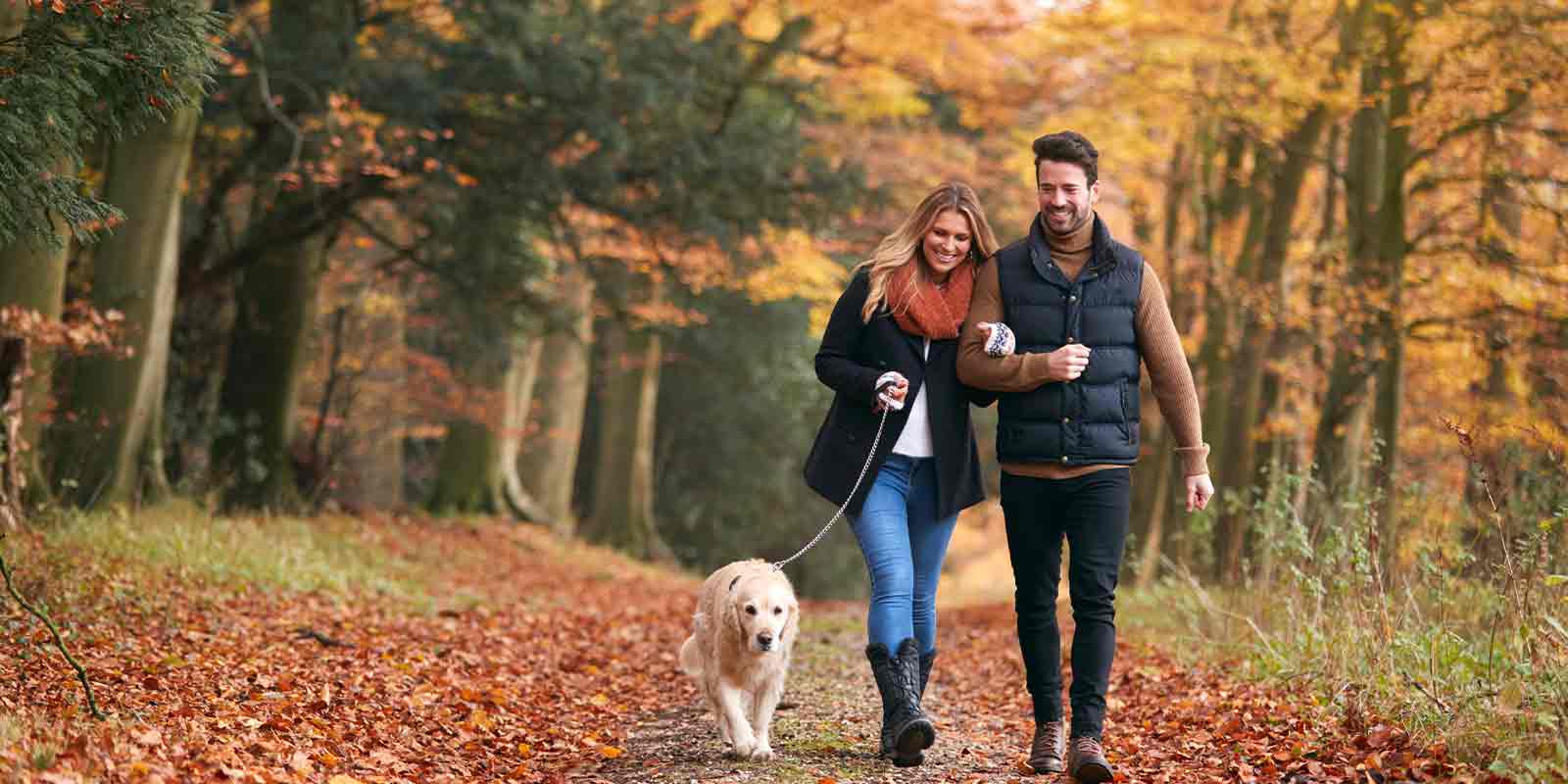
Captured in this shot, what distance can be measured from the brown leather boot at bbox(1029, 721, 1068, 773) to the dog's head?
3.28 feet

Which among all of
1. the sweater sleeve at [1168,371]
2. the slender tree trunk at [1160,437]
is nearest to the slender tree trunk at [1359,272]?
the slender tree trunk at [1160,437]

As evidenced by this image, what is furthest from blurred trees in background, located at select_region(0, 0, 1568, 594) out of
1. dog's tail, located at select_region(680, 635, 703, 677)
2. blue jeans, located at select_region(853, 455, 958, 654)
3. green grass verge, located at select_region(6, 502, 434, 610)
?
dog's tail, located at select_region(680, 635, 703, 677)

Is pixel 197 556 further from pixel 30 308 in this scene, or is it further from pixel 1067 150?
pixel 1067 150

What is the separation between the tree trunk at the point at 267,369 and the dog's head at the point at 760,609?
1095 centimetres

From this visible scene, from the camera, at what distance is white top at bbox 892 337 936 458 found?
219 inches

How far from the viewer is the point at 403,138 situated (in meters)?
13.8

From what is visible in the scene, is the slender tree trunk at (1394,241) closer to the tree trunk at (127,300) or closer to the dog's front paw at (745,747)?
the dog's front paw at (745,747)

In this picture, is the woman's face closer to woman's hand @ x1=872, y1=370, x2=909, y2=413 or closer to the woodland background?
woman's hand @ x1=872, y1=370, x2=909, y2=413

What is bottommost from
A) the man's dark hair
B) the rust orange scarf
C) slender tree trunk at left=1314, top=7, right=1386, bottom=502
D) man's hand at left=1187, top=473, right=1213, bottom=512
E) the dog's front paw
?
the dog's front paw

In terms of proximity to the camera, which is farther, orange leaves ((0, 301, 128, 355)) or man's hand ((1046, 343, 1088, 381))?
orange leaves ((0, 301, 128, 355))

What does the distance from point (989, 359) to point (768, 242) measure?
44.1 ft

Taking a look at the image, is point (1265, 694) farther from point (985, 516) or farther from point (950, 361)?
point (985, 516)

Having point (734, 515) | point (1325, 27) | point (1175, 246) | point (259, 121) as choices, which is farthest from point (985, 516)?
point (259, 121)

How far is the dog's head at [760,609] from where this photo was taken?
5387mm
